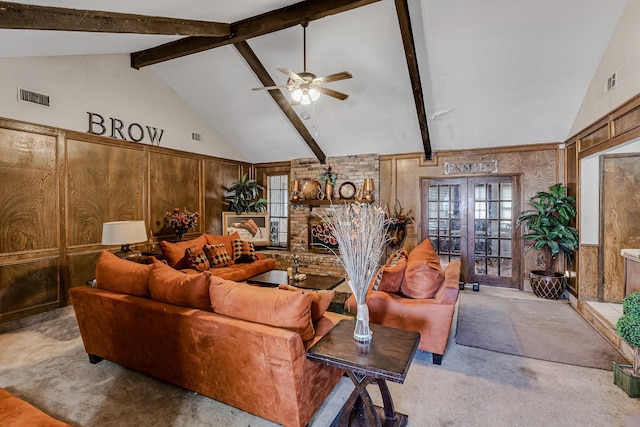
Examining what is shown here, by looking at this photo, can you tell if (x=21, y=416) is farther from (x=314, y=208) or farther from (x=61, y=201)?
(x=314, y=208)

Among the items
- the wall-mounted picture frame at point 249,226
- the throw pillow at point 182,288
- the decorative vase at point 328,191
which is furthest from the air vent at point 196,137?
the throw pillow at point 182,288

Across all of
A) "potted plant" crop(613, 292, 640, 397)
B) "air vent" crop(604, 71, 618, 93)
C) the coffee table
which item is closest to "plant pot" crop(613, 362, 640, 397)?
"potted plant" crop(613, 292, 640, 397)

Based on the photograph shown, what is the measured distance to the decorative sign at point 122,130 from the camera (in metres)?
4.58

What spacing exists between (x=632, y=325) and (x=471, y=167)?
3.81 meters

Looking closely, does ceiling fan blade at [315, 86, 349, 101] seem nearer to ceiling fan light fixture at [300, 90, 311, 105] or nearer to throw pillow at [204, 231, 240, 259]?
ceiling fan light fixture at [300, 90, 311, 105]

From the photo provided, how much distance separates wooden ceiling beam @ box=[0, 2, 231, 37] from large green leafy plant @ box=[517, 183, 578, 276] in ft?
17.2

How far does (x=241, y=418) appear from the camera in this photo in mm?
2107

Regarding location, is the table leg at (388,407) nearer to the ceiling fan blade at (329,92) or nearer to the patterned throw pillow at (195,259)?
the ceiling fan blade at (329,92)

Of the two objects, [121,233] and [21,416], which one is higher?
[121,233]

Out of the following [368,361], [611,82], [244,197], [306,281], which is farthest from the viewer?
[244,197]

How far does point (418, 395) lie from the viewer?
238cm

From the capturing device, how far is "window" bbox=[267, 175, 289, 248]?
7.55m

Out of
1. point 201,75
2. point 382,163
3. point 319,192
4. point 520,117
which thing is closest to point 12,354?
point 201,75

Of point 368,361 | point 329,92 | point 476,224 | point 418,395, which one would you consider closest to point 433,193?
point 476,224
